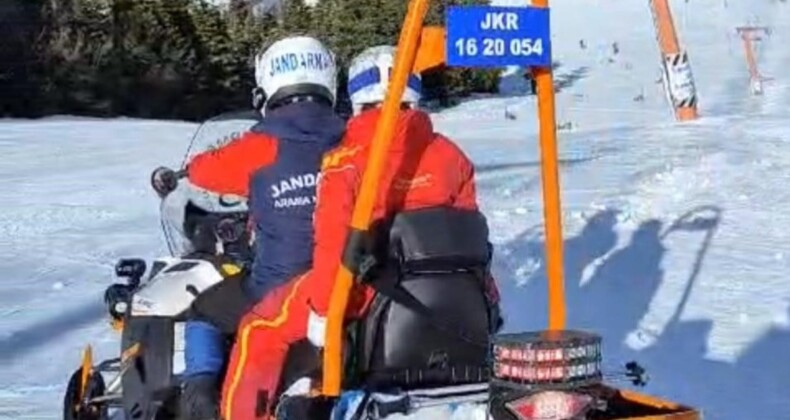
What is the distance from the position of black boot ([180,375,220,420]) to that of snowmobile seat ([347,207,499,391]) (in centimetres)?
98

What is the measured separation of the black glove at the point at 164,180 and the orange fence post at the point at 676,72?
14.5 m

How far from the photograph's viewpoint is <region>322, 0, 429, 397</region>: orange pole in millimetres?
4500

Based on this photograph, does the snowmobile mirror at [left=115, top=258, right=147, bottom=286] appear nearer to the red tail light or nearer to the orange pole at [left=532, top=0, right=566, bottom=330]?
the orange pole at [left=532, top=0, right=566, bottom=330]

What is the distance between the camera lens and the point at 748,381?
7598mm

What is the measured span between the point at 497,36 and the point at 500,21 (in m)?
0.04

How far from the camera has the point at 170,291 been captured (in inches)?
245

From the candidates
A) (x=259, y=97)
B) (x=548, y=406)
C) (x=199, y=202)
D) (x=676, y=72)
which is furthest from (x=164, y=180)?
(x=676, y=72)

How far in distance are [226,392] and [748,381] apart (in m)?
2.88

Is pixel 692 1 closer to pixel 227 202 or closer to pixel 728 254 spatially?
pixel 728 254

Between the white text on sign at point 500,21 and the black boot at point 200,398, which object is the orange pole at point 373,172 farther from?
the black boot at point 200,398

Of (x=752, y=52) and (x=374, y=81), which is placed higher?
(x=752, y=52)

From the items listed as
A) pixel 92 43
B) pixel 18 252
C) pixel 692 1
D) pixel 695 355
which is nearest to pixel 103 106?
pixel 92 43

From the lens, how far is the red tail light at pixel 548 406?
13.8 feet

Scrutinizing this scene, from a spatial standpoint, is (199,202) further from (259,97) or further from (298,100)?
(298,100)
